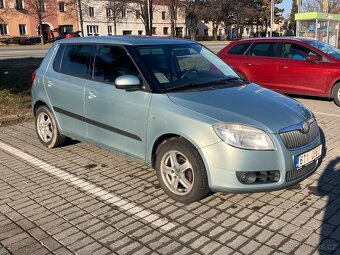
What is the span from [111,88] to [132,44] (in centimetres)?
59

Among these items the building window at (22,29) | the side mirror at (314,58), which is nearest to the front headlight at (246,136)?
the side mirror at (314,58)

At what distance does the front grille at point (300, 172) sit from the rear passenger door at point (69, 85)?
8.92ft

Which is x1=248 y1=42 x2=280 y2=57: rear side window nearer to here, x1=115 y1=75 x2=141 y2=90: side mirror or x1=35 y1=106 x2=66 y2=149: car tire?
x1=35 y1=106 x2=66 y2=149: car tire

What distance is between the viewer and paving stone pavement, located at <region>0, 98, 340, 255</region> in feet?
11.0

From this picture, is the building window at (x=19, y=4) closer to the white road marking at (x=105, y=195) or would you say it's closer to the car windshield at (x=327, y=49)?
the car windshield at (x=327, y=49)

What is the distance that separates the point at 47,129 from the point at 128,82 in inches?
96.3

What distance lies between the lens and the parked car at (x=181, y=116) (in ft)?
12.2

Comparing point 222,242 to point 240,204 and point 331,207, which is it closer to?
point 240,204

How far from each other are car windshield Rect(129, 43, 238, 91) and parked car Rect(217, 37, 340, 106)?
406cm

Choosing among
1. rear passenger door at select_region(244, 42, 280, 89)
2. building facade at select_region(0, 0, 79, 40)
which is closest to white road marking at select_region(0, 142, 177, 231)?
rear passenger door at select_region(244, 42, 280, 89)

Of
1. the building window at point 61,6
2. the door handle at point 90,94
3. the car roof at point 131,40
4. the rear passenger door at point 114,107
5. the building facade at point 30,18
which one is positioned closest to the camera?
the rear passenger door at point 114,107

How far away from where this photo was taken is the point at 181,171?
404 cm

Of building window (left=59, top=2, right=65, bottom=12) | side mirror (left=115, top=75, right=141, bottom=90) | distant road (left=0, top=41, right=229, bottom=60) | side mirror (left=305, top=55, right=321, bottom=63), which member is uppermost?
building window (left=59, top=2, right=65, bottom=12)

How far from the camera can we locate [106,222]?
148 inches
